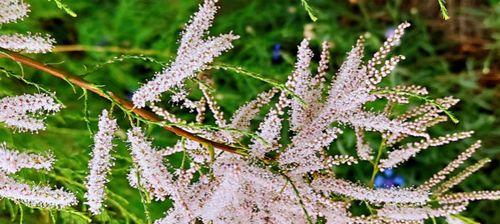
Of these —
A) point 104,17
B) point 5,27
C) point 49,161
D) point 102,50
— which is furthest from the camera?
point 104,17

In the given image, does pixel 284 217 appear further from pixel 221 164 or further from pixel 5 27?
pixel 5 27

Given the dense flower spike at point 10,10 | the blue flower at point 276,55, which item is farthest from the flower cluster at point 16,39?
the blue flower at point 276,55

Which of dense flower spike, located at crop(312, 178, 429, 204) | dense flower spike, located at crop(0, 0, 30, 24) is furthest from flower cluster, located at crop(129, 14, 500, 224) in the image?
dense flower spike, located at crop(0, 0, 30, 24)

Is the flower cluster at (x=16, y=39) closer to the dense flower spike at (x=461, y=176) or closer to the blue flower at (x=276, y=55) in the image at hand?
the dense flower spike at (x=461, y=176)

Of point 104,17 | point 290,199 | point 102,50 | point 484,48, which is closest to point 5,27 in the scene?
point 102,50

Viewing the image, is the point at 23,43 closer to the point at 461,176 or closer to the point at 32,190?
the point at 32,190

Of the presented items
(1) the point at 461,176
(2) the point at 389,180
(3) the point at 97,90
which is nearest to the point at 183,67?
(3) the point at 97,90

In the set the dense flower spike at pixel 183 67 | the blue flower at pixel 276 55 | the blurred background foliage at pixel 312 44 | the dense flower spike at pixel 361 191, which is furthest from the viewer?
the blue flower at pixel 276 55
